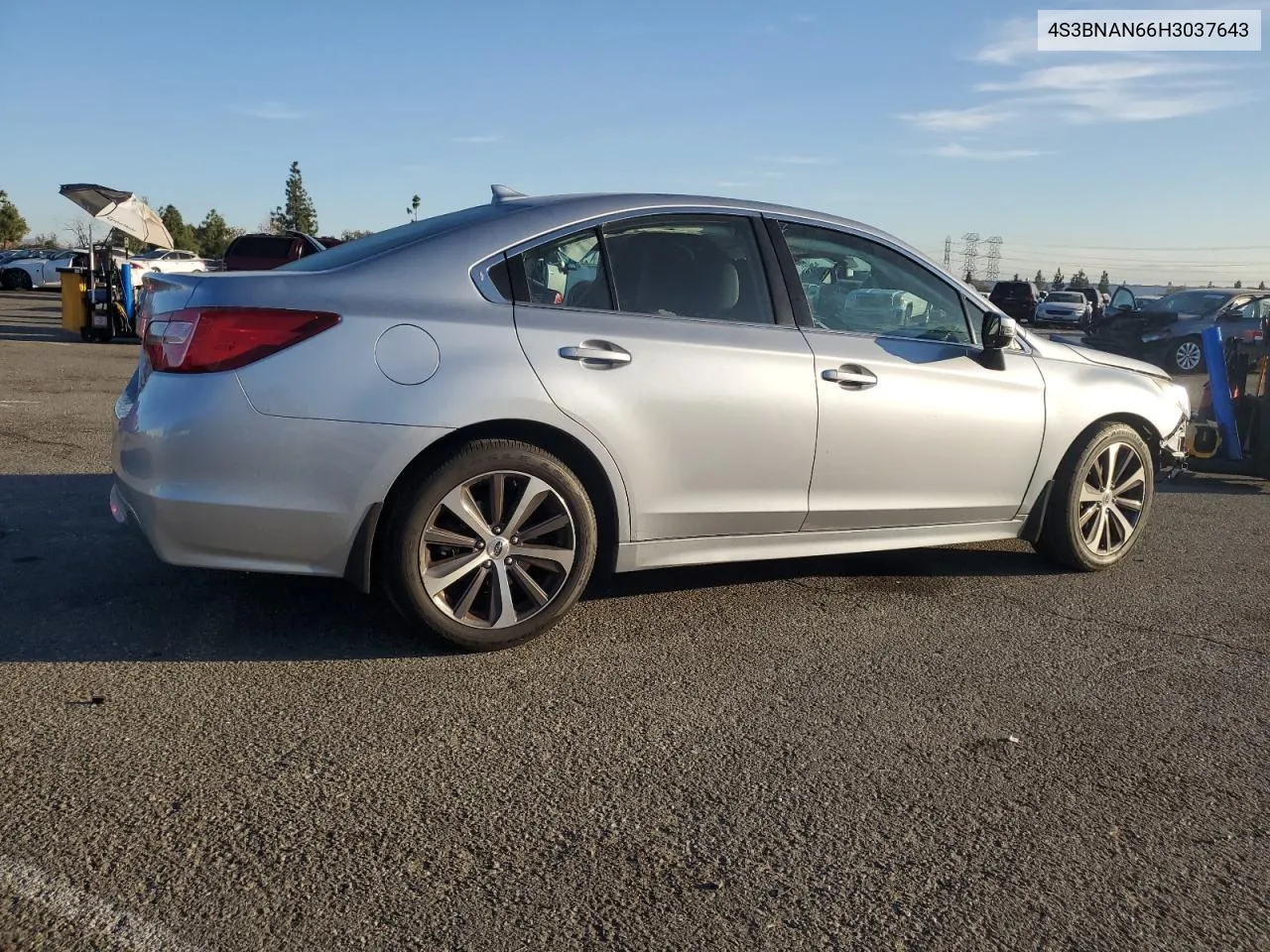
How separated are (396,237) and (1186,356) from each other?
2009 cm

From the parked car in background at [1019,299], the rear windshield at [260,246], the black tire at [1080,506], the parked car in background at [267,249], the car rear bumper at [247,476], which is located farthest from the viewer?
the parked car in background at [1019,299]

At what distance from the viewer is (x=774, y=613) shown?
453cm

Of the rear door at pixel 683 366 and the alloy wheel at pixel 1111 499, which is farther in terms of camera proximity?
the alloy wheel at pixel 1111 499

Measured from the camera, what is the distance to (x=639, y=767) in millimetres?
3080

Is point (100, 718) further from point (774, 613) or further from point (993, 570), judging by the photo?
point (993, 570)

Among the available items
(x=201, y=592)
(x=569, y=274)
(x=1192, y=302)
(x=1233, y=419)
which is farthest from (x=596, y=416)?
(x=1192, y=302)

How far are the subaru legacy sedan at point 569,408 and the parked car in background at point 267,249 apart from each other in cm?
1600

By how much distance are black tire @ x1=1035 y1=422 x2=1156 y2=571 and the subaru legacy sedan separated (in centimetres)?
10

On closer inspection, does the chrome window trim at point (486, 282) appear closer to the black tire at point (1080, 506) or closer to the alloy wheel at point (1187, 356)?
the black tire at point (1080, 506)

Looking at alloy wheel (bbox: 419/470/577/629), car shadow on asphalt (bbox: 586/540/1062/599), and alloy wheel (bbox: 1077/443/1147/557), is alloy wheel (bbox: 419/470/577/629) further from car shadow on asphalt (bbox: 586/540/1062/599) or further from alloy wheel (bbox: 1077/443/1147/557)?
alloy wheel (bbox: 1077/443/1147/557)

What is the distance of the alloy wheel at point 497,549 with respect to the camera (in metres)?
3.77

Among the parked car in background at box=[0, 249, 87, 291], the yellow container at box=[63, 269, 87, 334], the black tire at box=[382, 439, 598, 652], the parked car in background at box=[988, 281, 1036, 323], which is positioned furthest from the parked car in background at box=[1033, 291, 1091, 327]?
the black tire at box=[382, 439, 598, 652]

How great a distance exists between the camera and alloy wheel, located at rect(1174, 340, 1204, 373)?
20641mm

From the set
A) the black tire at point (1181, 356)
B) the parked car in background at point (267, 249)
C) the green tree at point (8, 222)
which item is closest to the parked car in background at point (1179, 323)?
the black tire at point (1181, 356)
